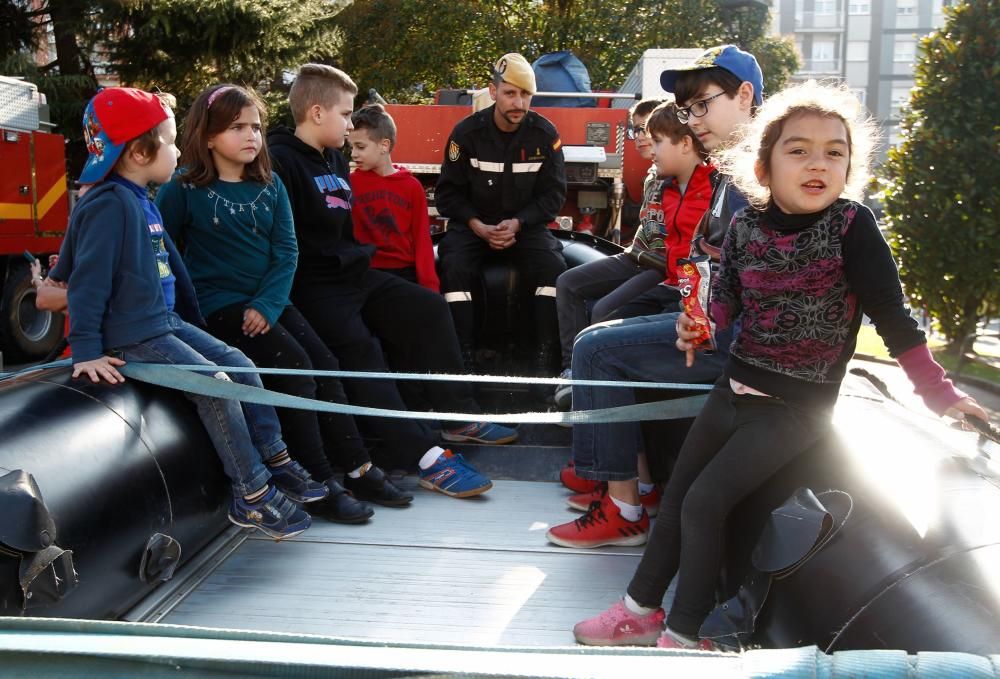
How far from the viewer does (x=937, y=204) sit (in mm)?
9758

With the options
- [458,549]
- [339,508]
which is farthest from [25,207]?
[458,549]

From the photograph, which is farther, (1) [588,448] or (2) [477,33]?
(2) [477,33]

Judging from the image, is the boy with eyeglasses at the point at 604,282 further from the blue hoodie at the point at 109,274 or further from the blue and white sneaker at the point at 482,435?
the blue hoodie at the point at 109,274

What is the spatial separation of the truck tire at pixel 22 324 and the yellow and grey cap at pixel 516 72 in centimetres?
661

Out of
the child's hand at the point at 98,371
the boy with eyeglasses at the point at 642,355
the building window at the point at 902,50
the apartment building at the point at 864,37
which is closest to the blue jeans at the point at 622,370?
the boy with eyeglasses at the point at 642,355

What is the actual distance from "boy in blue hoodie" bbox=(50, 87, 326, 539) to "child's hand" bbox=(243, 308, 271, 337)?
0.87 feet

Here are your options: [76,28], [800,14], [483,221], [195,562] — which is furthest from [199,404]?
Result: [800,14]

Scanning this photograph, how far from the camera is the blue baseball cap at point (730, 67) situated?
2912 mm

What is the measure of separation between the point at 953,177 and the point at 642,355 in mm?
8079

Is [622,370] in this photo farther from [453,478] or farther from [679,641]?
[679,641]

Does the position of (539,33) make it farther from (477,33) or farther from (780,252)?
(780,252)

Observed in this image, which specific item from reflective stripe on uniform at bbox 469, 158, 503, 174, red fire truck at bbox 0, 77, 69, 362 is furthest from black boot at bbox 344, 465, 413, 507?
red fire truck at bbox 0, 77, 69, 362

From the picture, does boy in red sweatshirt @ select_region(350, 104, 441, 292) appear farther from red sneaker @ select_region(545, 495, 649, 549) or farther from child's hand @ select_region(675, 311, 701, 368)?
child's hand @ select_region(675, 311, 701, 368)

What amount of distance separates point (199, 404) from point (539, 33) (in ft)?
62.5
